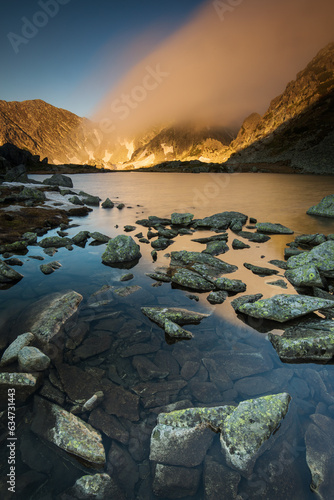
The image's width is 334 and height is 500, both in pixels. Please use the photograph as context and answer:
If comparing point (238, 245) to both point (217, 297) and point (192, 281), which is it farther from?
point (217, 297)

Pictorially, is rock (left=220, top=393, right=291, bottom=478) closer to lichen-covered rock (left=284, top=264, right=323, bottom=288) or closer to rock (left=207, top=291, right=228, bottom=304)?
rock (left=207, top=291, right=228, bottom=304)

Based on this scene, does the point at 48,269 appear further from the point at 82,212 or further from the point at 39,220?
the point at 82,212

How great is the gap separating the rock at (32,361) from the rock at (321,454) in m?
6.80

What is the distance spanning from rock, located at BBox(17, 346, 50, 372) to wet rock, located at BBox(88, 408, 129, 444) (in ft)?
6.82

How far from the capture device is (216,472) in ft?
15.4

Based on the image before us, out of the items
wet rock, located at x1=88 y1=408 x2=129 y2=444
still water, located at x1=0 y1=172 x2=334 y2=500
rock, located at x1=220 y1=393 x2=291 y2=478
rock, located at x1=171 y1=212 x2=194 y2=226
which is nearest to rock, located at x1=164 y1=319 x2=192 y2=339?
still water, located at x1=0 y1=172 x2=334 y2=500

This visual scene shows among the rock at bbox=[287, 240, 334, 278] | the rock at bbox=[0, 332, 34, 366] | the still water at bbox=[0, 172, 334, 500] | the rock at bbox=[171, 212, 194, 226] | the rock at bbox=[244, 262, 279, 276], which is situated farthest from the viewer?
the rock at bbox=[171, 212, 194, 226]

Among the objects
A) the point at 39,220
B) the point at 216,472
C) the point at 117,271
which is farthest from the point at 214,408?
the point at 39,220

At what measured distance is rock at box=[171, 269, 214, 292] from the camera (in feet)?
38.5

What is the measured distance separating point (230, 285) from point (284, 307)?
2740 mm

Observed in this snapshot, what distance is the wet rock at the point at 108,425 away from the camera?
5.42m

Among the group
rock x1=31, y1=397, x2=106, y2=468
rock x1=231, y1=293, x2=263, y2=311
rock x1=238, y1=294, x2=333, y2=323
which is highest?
rock x1=238, y1=294, x2=333, y2=323

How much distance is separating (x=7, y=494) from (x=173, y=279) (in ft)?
30.1

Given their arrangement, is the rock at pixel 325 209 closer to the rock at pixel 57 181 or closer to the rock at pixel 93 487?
the rock at pixel 93 487
